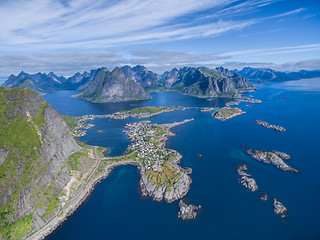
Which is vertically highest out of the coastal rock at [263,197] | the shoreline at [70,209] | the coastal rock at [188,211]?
the coastal rock at [263,197]

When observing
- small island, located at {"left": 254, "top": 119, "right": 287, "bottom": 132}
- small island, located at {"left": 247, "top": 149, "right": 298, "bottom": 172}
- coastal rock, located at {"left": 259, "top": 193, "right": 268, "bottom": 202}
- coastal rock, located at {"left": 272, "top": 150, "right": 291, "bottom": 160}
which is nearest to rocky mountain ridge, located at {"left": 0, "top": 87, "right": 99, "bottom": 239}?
coastal rock, located at {"left": 259, "top": 193, "right": 268, "bottom": 202}

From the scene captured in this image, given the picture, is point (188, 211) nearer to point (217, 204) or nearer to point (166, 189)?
point (217, 204)

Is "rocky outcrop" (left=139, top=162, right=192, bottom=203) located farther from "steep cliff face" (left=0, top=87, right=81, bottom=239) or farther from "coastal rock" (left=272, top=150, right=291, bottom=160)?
"coastal rock" (left=272, top=150, right=291, bottom=160)

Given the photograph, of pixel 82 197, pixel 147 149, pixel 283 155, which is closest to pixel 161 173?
pixel 147 149

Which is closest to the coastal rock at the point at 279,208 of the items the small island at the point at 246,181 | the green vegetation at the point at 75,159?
the small island at the point at 246,181

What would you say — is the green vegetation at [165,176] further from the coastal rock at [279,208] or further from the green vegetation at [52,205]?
the green vegetation at [52,205]

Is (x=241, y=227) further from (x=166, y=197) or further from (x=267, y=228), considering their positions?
(x=166, y=197)
